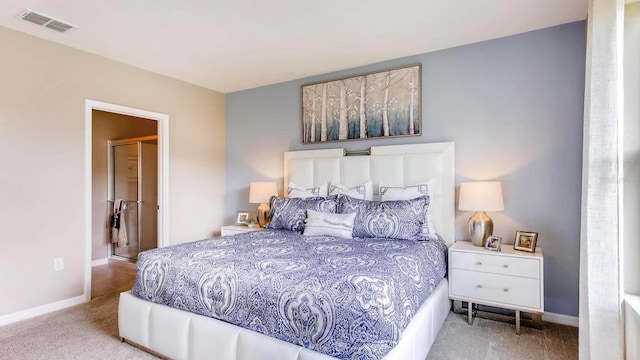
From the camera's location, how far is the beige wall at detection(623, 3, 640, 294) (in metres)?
1.65

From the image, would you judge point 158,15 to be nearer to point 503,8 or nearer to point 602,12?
point 503,8

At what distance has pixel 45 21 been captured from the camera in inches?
104

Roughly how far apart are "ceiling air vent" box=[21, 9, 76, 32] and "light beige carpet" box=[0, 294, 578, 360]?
8.18 feet

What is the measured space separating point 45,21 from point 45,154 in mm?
1153

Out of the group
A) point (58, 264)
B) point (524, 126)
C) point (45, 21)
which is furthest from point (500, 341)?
point (45, 21)

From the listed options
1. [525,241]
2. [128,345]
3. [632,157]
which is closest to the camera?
[632,157]

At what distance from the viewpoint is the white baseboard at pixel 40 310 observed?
2.75 m

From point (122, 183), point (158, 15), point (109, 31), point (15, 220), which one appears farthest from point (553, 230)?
point (122, 183)

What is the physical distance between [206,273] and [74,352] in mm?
1244

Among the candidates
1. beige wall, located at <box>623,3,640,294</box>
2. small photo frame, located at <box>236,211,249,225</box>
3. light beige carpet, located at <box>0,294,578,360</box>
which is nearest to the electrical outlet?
light beige carpet, located at <box>0,294,578,360</box>

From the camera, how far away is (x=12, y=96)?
9.22 ft

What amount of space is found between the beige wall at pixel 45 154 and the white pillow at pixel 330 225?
2.33m

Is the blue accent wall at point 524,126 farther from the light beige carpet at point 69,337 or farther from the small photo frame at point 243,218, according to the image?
the light beige carpet at point 69,337

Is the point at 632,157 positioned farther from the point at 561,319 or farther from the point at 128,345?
the point at 128,345
